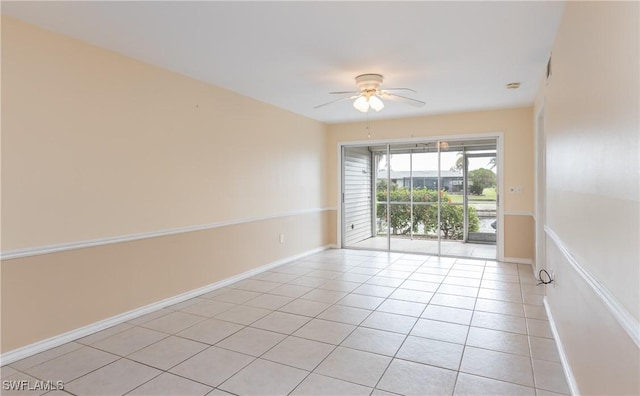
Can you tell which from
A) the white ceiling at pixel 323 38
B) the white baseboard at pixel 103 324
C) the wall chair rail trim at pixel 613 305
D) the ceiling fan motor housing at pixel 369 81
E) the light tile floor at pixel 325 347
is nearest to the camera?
the wall chair rail trim at pixel 613 305

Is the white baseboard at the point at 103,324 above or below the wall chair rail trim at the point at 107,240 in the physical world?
below

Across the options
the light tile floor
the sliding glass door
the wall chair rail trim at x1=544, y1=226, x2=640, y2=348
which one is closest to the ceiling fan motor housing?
the light tile floor

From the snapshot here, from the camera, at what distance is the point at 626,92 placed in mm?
1201

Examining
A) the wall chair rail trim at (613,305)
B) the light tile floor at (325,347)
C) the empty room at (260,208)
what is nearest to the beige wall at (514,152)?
the empty room at (260,208)

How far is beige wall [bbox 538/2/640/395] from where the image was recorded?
116 cm

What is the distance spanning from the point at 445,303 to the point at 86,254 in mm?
3400

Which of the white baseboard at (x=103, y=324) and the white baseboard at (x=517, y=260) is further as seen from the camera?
the white baseboard at (x=517, y=260)

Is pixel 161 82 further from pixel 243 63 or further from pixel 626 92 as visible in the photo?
pixel 626 92

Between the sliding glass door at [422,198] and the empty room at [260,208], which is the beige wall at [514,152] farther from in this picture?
the empty room at [260,208]

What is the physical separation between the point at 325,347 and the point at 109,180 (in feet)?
7.73

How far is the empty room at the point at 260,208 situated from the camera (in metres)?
1.79

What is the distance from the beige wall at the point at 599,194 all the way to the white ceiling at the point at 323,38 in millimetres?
565

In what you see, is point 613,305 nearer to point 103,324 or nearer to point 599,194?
point 599,194

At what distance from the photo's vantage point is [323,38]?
9.68 ft
